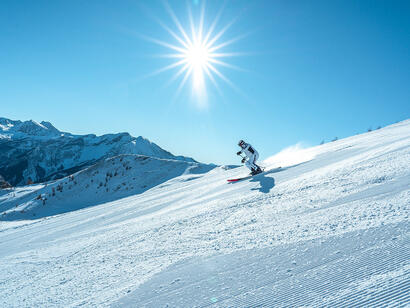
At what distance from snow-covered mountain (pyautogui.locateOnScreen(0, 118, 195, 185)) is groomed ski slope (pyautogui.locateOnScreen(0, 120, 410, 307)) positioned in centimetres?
14528

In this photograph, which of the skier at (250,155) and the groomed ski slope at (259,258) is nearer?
the groomed ski slope at (259,258)

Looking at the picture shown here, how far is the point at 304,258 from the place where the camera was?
246 cm

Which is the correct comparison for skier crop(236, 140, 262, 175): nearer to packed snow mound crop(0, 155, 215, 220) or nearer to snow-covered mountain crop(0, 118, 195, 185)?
packed snow mound crop(0, 155, 215, 220)

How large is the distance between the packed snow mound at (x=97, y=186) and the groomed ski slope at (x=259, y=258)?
1388cm

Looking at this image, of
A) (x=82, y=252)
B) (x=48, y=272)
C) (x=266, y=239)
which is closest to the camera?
(x=266, y=239)

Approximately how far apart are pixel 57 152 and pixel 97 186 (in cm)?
16831

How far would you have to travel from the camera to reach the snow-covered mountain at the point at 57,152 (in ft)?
456

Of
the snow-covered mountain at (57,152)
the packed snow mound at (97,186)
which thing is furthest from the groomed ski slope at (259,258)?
the snow-covered mountain at (57,152)

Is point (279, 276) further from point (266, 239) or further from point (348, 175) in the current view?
point (348, 175)

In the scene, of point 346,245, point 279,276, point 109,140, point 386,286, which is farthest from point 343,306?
point 109,140

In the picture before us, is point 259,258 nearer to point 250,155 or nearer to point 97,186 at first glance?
point 250,155

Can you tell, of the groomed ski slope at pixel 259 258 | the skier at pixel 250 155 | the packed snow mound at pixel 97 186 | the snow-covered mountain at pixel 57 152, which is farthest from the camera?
the snow-covered mountain at pixel 57 152

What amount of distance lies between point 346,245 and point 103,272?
301 cm

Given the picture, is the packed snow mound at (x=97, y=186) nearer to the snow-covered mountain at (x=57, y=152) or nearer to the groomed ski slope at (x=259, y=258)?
the groomed ski slope at (x=259, y=258)
